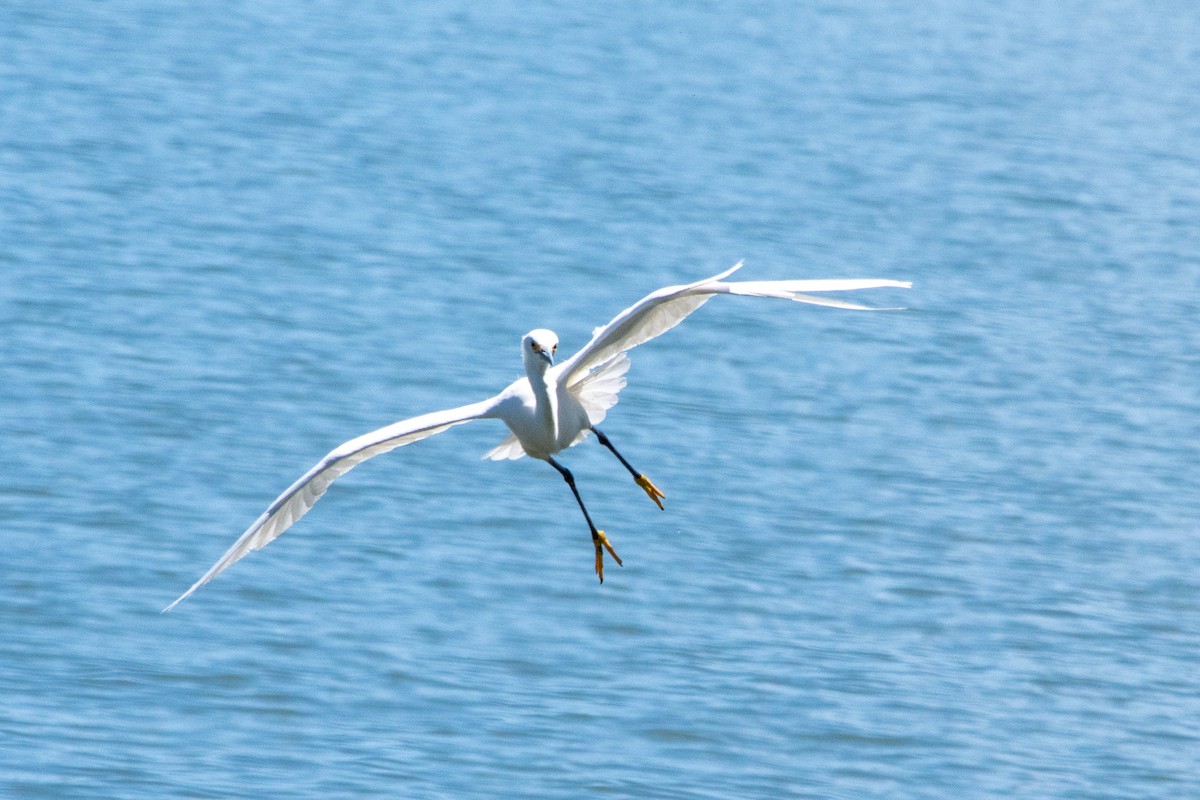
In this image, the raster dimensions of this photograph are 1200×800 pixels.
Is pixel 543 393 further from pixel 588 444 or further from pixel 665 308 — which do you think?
pixel 588 444

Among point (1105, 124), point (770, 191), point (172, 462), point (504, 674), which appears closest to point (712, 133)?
point (770, 191)

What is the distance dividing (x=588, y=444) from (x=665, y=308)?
295 inches

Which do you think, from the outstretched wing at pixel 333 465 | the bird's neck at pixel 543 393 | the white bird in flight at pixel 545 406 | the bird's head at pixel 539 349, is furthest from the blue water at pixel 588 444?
the bird's head at pixel 539 349

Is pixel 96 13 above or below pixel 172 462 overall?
above

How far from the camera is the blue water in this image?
473 inches

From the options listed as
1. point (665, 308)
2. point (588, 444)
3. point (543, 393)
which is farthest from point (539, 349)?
point (588, 444)

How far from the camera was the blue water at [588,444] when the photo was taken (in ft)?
39.4

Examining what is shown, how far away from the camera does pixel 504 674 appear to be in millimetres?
12367

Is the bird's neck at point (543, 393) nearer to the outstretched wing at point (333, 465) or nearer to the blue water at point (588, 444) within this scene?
the outstretched wing at point (333, 465)

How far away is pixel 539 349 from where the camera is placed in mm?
9102

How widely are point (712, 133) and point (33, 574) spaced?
45.7ft

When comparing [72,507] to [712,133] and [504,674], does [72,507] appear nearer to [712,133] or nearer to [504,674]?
[504,674]

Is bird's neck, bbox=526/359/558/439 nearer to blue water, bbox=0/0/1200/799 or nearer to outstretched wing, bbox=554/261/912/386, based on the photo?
outstretched wing, bbox=554/261/912/386

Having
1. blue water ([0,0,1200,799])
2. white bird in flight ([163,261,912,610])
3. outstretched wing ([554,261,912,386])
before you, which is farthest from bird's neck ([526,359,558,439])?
blue water ([0,0,1200,799])
